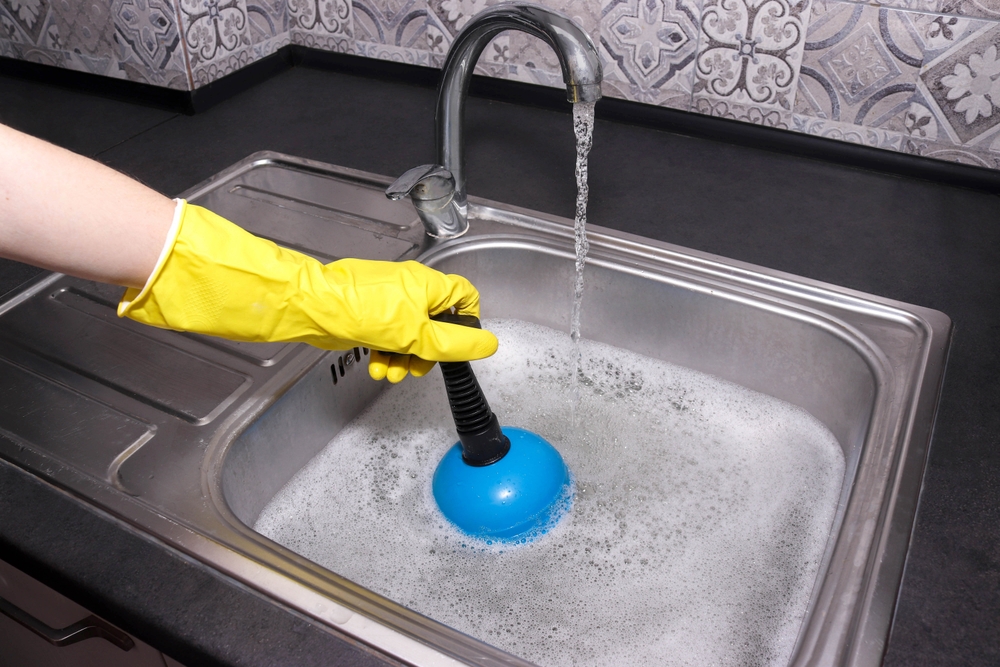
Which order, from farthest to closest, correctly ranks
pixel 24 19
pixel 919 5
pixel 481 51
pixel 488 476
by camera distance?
pixel 24 19, pixel 919 5, pixel 481 51, pixel 488 476

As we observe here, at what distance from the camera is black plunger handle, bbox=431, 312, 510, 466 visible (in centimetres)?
75

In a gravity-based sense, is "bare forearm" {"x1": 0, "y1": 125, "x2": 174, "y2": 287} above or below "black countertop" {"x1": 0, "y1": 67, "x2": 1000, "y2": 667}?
above

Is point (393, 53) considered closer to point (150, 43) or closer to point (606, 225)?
→ point (150, 43)

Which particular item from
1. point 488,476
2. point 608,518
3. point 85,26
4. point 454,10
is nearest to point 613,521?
point 608,518

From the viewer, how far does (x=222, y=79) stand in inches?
52.8

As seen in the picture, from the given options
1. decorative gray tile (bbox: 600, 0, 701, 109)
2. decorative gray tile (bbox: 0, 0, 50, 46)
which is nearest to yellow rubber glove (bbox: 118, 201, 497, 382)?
decorative gray tile (bbox: 600, 0, 701, 109)

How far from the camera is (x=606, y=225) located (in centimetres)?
101

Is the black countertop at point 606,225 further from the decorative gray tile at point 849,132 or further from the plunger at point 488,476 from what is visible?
the plunger at point 488,476

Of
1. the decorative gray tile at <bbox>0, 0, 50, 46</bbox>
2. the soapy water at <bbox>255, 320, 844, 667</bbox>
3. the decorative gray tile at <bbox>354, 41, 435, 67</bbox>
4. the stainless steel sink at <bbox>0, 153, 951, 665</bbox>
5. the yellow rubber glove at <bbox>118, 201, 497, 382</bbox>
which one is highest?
the decorative gray tile at <bbox>0, 0, 50, 46</bbox>

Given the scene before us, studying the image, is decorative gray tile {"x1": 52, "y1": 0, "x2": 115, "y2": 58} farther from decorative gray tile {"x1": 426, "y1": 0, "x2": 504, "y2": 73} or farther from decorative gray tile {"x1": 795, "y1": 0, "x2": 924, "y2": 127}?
decorative gray tile {"x1": 795, "y1": 0, "x2": 924, "y2": 127}

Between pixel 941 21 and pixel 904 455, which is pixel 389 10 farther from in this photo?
pixel 904 455

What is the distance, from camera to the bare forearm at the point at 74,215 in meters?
0.54

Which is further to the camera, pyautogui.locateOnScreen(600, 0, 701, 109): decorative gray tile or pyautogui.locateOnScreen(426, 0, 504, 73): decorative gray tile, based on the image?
pyautogui.locateOnScreen(426, 0, 504, 73): decorative gray tile

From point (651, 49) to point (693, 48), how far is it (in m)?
0.06
